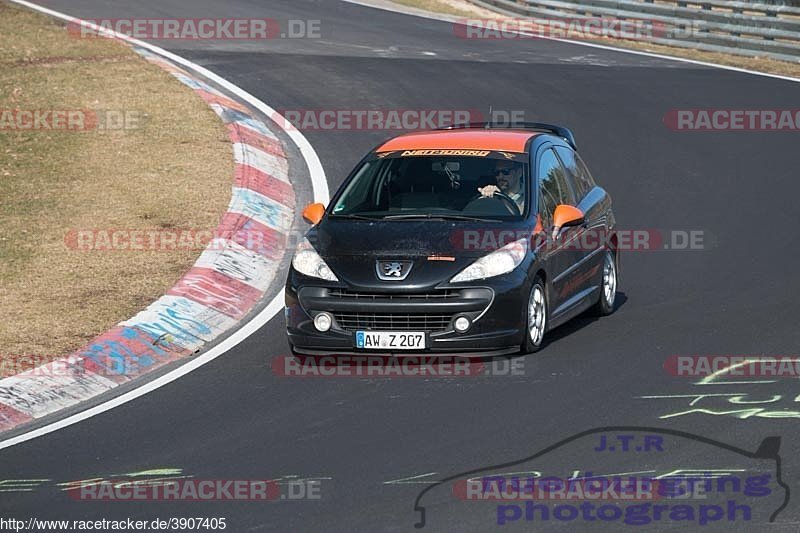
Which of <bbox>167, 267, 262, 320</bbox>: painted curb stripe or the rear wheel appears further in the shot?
<bbox>167, 267, 262, 320</bbox>: painted curb stripe

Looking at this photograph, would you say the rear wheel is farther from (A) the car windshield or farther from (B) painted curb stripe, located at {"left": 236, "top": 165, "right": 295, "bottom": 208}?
(B) painted curb stripe, located at {"left": 236, "top": 165, "right": 295, "bottom": 208}

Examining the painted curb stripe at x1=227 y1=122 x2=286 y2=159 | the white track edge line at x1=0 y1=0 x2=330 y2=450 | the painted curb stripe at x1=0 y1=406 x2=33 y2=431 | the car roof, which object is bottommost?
the painted curb stripe at x1=0 y1=406 x2=33 y2=431

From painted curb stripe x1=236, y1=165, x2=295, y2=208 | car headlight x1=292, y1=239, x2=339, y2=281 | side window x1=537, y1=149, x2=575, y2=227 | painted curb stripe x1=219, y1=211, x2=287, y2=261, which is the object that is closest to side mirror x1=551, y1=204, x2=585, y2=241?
side window x1=537, y1=149, x2=575, y2=227

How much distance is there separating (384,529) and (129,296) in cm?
608

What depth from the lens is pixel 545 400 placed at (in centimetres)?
967

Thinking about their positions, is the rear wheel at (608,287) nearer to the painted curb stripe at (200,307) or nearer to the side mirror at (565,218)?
the side mirror at (565,218)

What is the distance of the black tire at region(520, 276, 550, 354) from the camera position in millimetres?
10805

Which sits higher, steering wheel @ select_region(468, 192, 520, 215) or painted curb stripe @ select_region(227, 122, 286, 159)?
painted curb stripe @ select_region(227, 122, 286, 159)

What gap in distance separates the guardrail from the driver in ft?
49.5

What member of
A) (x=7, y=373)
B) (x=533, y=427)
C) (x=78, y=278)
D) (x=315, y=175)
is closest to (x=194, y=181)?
(x=315, y=175)

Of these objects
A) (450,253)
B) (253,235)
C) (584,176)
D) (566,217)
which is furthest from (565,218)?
(253,235)

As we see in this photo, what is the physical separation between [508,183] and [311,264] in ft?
5.80

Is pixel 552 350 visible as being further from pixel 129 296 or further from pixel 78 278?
pixel 78 278

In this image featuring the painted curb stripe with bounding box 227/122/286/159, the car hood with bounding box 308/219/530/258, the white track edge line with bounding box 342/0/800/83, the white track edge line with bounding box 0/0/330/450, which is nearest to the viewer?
the white track edge line with bounding box 0/0/330/450
